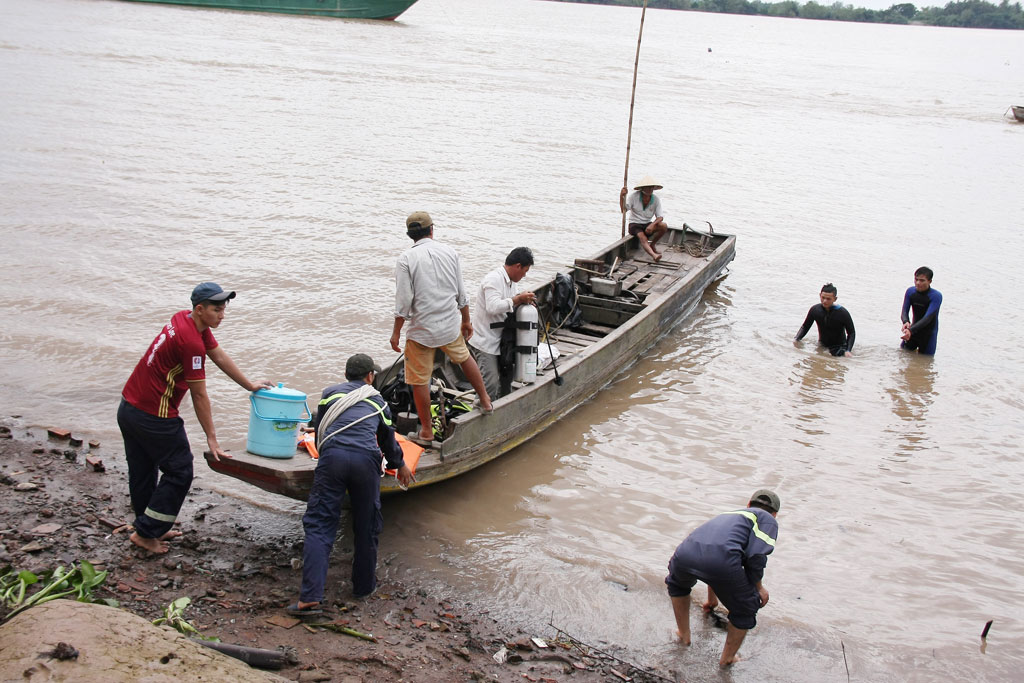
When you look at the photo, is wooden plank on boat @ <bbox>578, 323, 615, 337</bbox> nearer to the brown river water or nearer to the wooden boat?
the wooden boat

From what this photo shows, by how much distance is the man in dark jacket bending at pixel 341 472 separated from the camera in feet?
15.6

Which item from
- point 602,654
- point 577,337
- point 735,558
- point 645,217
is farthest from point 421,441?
point 645,217

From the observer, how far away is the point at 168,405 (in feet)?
16.0

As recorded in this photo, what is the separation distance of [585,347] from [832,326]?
3.74 meters

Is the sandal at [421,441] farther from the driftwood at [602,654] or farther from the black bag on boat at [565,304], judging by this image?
the black bag on boat at [565,304]

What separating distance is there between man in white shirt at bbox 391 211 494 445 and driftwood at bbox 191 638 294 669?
2212mm

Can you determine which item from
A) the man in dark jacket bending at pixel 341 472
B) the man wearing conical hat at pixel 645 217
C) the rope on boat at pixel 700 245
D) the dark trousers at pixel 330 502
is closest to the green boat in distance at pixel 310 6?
the rope on boat at pixel 700 245

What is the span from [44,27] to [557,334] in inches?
1465

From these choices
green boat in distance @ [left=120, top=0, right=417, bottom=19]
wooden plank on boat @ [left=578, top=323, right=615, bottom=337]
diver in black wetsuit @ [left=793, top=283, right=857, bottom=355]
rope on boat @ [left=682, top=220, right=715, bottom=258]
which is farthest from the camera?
green boat in distance @ [left=120, top=0, right=417, bottom=19]

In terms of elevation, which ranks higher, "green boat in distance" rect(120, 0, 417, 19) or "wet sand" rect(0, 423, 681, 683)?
"green boat in distance" rect(120, 0, 417, 19)

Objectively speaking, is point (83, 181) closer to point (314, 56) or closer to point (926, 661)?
point (926, 661)

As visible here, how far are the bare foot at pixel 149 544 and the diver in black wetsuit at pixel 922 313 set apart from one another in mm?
8497

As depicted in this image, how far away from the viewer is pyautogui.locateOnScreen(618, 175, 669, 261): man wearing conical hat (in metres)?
12.0

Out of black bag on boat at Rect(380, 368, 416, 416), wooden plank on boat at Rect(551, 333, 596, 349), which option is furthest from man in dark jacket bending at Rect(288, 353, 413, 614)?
wooden plank on boat at Rect(551, 333, 596, 349)
